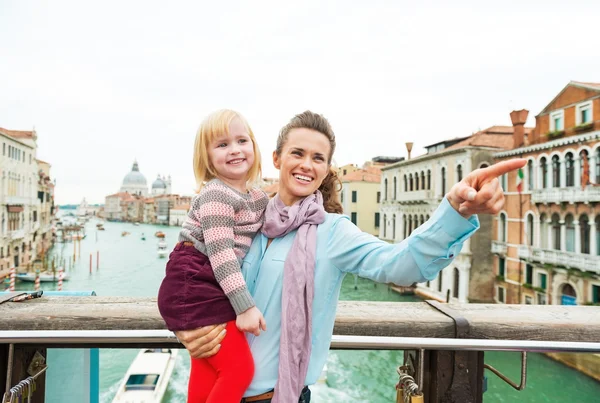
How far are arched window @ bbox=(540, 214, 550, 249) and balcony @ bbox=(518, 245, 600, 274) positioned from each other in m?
0.41

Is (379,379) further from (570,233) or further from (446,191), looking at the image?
(446,191)

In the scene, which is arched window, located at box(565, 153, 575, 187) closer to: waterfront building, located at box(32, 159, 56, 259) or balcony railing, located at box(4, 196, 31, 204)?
balcony railing, located at box(4, 196, 31, 204)

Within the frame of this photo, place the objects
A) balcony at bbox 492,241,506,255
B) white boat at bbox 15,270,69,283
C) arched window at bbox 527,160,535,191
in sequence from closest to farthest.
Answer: arched window at bbox 527,160,535,191, balcony at bbox 492,241,506,255, white boat at bbox 15,270,69,283

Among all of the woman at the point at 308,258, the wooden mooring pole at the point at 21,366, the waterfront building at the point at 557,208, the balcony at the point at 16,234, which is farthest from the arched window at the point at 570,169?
the balcony at the point at 16,234

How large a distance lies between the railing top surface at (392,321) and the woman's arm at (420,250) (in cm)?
35

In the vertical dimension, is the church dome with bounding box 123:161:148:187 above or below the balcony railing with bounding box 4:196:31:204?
above

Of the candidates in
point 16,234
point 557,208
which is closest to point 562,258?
point 557,208

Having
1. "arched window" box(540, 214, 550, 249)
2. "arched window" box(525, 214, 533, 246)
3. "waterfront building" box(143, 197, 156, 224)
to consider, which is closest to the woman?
"arched window" box(540, 214, 550, 249)

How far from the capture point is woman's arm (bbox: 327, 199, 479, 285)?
1.00 meters

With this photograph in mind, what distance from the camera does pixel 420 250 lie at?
3.32 ft

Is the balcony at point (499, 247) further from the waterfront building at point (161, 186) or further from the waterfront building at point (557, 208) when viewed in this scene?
the waterfront building at point (161, 186)

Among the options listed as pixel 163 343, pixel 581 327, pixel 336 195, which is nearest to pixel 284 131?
pixel 336 195

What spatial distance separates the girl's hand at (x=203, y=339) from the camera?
42.1 inches

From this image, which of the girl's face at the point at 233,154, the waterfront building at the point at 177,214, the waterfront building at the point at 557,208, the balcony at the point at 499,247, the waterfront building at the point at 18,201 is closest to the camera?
the girl's face at the point at 233,154
